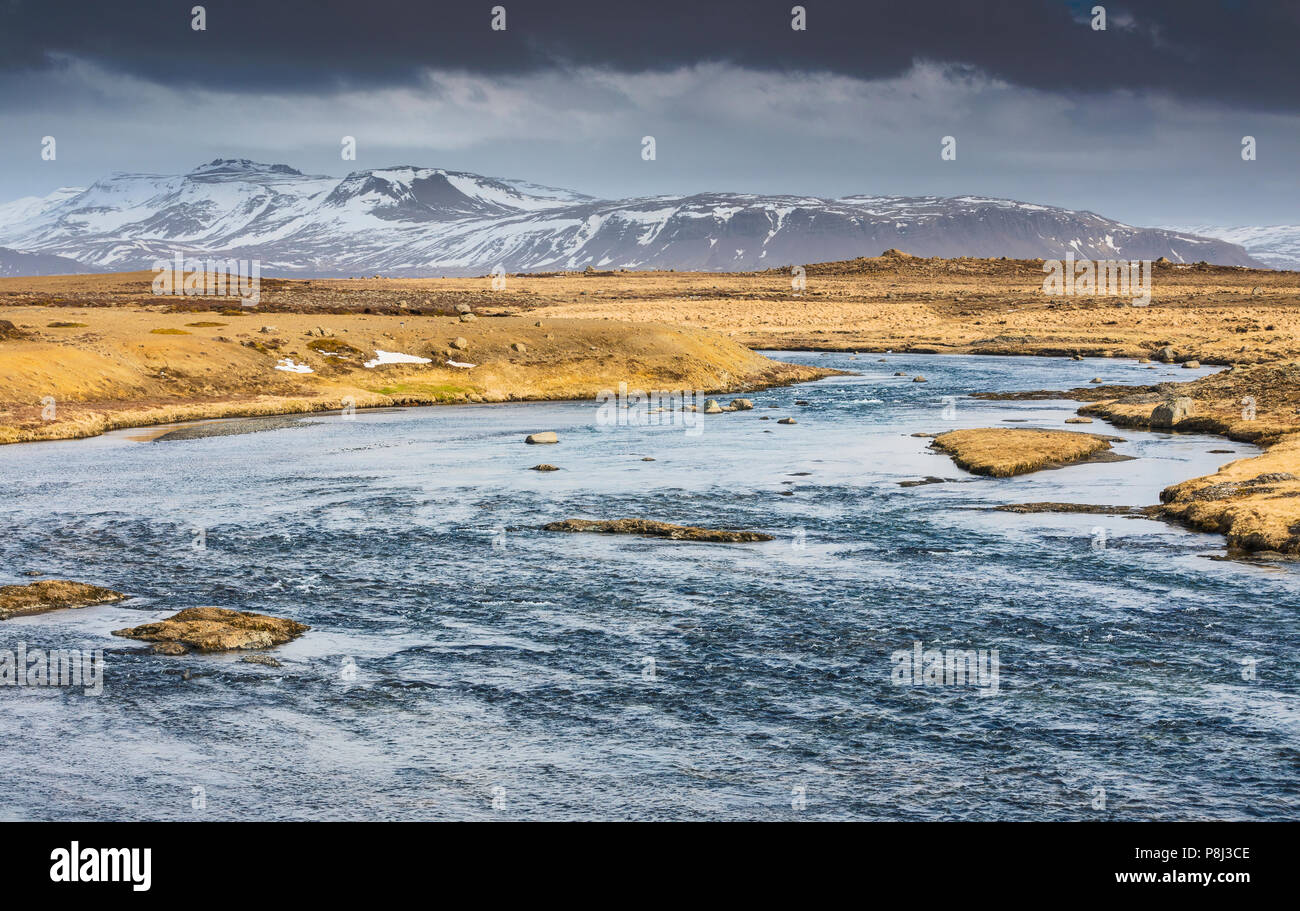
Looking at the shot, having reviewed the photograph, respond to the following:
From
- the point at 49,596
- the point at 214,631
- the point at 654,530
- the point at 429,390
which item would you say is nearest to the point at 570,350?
the point at 429,390

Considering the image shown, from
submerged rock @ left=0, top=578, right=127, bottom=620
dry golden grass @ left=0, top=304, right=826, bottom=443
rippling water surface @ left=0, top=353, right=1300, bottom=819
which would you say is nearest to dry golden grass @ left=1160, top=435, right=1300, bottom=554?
rippling water surface @ left=0, top=353, right=1300, bottom=819

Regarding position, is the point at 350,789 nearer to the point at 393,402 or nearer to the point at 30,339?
the point at 393,402

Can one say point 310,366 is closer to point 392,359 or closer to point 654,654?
point 392,359

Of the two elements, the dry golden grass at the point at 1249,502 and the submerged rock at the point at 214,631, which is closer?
the submerged rock at the point at 214,631

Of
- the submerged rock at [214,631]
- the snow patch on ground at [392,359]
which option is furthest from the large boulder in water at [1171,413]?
the snow patch on ground at [392,359]

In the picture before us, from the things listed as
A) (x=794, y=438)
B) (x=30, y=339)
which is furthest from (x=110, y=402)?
(x=794, y=438)

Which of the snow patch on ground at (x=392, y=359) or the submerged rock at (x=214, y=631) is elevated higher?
the snow patch on ground at (x=392, y=359)

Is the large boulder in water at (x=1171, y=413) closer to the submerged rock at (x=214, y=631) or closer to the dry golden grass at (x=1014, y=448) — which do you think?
the dry golden grass at (x=1014, y=448)
